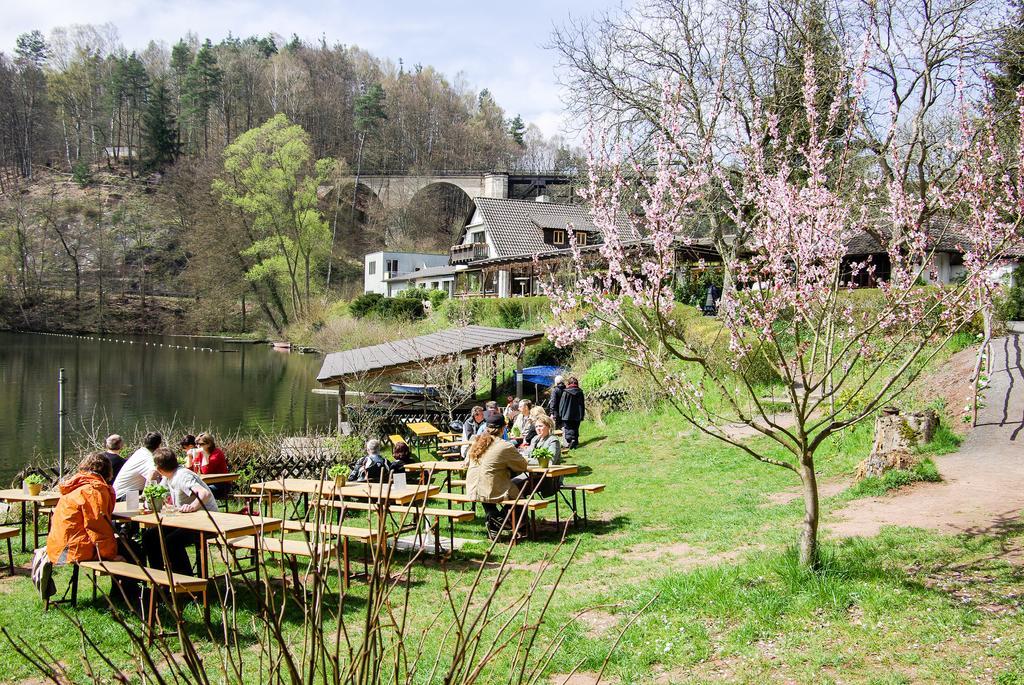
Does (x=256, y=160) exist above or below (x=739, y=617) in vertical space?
above

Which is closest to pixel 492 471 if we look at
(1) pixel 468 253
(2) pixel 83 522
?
(2) pixel 83 522

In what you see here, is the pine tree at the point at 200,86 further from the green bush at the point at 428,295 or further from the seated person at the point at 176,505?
the seated person at the point at 176,505

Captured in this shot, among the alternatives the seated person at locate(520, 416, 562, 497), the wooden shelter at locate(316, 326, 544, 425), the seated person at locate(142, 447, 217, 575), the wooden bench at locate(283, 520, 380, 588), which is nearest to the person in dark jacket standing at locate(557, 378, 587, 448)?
the seated person at locate(520, 416, 562, 497)

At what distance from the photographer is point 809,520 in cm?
624

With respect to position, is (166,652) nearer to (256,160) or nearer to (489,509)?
(489,509)

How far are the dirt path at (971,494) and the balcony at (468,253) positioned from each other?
139 feet

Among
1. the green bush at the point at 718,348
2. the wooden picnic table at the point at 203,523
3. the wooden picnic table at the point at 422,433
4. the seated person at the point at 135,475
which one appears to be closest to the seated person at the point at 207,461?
the seated person at the point at 135,475

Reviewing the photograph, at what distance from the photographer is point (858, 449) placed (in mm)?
12461

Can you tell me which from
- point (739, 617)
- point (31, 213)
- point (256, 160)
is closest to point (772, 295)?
point (739, 617)

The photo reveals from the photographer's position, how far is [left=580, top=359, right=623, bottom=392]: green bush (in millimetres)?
23125

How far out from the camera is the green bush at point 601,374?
2312 centimetres

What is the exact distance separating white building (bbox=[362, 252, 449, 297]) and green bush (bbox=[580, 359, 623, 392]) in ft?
137

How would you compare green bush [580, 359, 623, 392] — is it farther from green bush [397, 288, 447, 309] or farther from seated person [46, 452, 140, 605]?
green bush [397, 288, 447, 309]

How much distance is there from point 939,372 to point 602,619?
12.2 m
